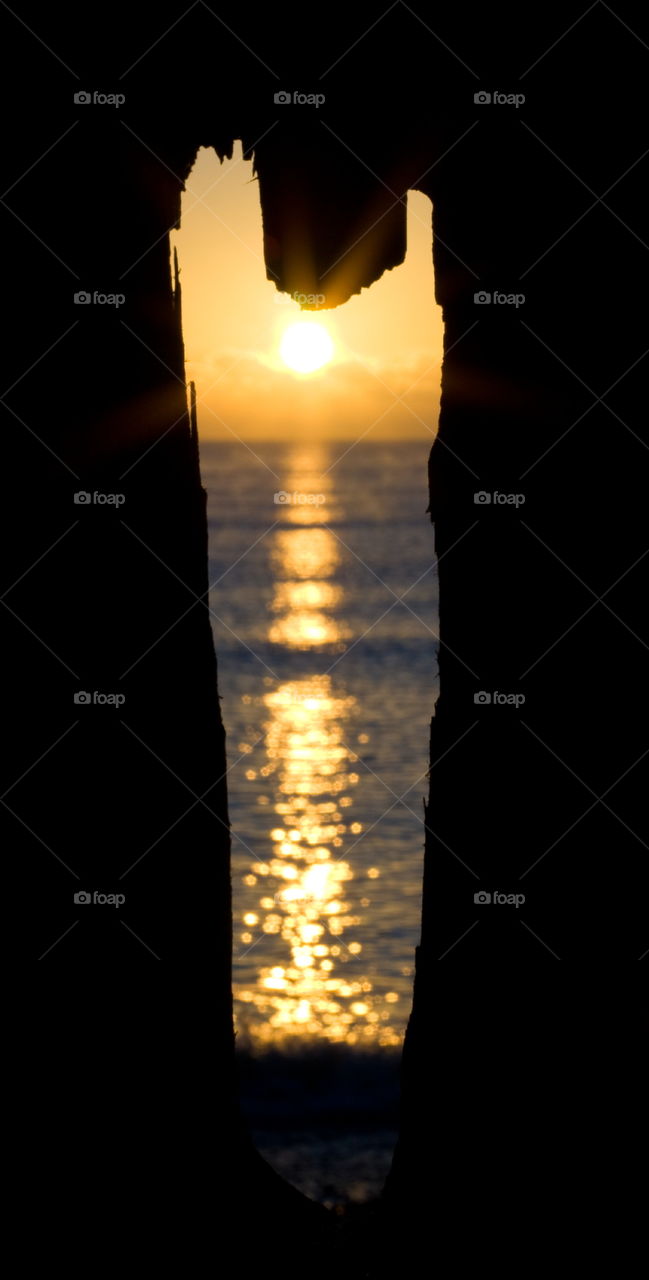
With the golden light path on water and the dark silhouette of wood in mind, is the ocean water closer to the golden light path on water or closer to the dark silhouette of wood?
the golden light path on water

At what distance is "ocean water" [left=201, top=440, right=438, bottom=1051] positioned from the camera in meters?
15.1

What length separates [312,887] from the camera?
18766 millimetres

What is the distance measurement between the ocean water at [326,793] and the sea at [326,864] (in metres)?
0.04

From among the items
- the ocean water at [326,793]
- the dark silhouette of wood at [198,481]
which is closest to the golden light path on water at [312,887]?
the ocean water at [326,793]

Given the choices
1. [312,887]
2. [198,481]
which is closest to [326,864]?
[312,887]

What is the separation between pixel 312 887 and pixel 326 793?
18.6 feet

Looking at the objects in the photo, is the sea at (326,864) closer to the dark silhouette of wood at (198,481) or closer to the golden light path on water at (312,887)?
the golden light path on water at (312,887)

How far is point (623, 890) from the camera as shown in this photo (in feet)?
13.7

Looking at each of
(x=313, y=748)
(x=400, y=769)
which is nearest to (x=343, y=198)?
(x=400, y=769)

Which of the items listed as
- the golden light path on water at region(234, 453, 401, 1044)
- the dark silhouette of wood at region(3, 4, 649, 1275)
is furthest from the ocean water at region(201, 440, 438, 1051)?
the dark silhouette of wood at region(3, 4, 649, 1275)

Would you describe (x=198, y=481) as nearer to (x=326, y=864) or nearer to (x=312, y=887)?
(x=312, y=887)

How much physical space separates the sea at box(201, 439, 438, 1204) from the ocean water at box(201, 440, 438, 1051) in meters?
0.04

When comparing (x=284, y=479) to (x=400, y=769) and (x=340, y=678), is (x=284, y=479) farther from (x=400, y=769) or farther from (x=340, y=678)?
(x=400, y=769)

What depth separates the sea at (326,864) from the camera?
10.9m
